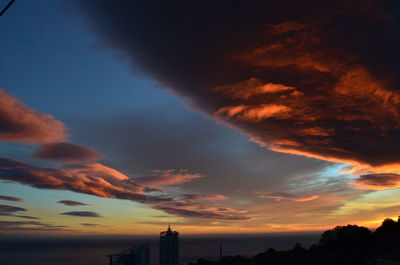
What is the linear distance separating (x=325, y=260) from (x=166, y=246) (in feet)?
89.7

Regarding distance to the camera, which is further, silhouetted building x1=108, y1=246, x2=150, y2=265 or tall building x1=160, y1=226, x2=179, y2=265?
tall building x1=160, y1=226, x2=179, y2=265

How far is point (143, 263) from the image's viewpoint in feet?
154

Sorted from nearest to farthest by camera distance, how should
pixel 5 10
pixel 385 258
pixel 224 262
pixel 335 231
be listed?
pixel 5 10
pixel 385 258
pixel 224 262
pixel 335 231

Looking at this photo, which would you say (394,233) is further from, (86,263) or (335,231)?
(86,263)

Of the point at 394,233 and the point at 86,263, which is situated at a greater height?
the point at 394,233

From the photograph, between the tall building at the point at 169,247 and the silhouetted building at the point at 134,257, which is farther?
the tall building at the point at 169,247

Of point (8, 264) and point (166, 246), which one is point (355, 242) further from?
point (8, 264)

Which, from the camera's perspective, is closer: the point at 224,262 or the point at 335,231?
the point at 224,262

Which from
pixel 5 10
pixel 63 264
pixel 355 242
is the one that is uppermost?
pixel 5 10

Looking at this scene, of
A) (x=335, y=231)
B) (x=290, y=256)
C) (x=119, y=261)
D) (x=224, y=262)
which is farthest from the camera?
(x=335, y=231)

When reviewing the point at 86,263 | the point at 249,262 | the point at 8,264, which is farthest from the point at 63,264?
the point at 249,262

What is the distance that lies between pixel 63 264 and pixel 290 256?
135432 millimetres

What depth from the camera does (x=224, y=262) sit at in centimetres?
5634

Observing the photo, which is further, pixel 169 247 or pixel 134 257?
pixel 169 247
